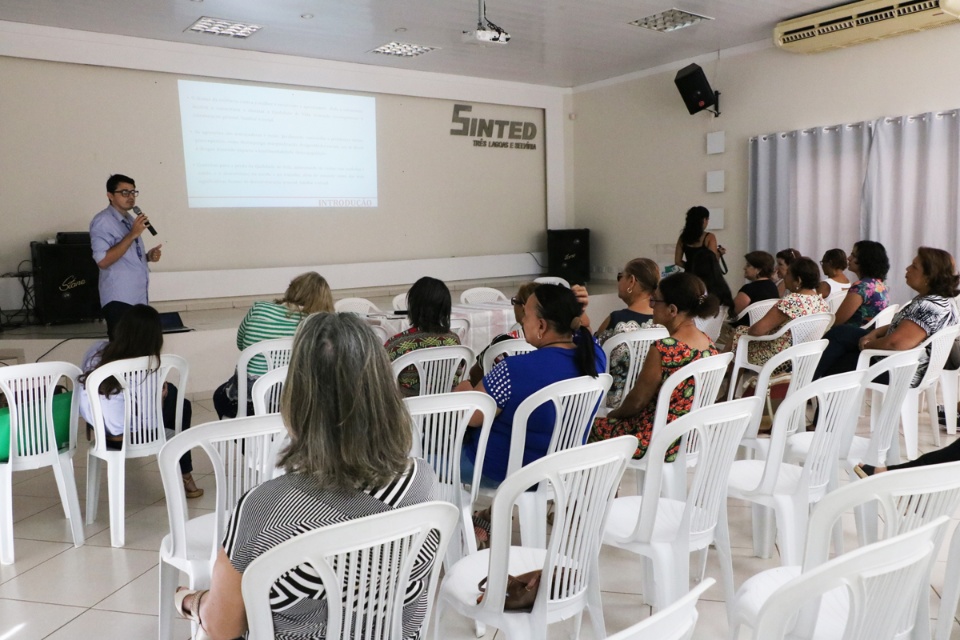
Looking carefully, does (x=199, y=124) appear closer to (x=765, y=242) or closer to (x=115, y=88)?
(x=115, y=88)

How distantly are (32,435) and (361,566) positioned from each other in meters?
→ 2.30

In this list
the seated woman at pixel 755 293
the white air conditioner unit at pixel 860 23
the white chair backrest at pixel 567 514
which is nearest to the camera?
the white chair backrest at pixel 567 514

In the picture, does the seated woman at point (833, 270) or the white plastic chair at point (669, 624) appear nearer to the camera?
the white plastic chair at point (669, 624)

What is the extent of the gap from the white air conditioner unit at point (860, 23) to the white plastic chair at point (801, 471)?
4.61 m

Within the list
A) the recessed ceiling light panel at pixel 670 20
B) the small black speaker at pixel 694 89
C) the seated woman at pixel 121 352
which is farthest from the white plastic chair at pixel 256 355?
the small black speaker at pixel 694 89

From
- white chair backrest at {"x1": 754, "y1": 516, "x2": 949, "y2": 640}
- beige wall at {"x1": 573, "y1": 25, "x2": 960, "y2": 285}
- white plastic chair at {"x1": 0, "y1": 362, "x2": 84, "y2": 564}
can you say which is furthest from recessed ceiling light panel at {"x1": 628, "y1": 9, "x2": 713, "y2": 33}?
white chair backrest at {"x1": 754, "y1": 516, "x2": 949, "y2": 640}

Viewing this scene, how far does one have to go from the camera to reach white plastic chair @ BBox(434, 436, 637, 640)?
157cm

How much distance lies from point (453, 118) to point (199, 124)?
9.37 ft

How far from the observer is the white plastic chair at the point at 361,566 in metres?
1.16

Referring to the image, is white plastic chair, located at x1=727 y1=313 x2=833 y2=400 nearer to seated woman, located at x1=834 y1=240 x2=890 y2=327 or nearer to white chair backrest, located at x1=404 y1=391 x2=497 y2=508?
seated woman, located at x1=834 y1=240 x2=890 y2=327

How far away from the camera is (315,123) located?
7.56 meters

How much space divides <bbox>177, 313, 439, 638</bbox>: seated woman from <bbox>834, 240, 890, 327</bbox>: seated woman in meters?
3.99

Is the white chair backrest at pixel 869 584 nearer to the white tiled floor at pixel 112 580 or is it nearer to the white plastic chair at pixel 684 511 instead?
the white plastic chair at pixel 684 511

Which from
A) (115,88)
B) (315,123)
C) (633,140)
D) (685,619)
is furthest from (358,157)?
(685,619)
